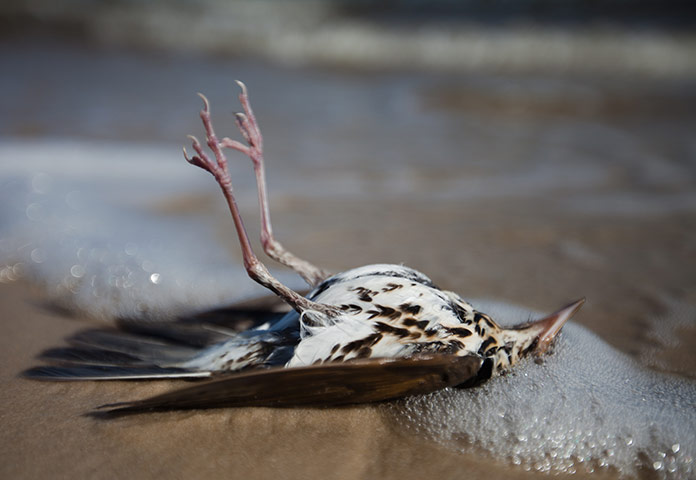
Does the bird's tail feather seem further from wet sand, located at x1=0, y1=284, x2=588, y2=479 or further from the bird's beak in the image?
the bird's beak

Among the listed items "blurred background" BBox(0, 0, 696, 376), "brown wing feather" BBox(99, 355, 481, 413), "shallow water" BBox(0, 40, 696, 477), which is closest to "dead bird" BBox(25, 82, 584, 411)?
"brown wing feather" BBox(99, 355, 481, 413)

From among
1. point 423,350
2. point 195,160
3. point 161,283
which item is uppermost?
point 195,160

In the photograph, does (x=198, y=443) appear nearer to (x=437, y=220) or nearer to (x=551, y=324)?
(x=551, y=324)

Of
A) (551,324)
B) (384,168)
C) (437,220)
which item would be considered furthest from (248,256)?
(384,168)

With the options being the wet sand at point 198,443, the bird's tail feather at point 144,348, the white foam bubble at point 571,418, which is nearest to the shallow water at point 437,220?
the white foam bubble at point 571,418

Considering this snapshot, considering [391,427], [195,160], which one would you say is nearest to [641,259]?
[391,427]

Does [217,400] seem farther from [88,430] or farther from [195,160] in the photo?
[195,160]
